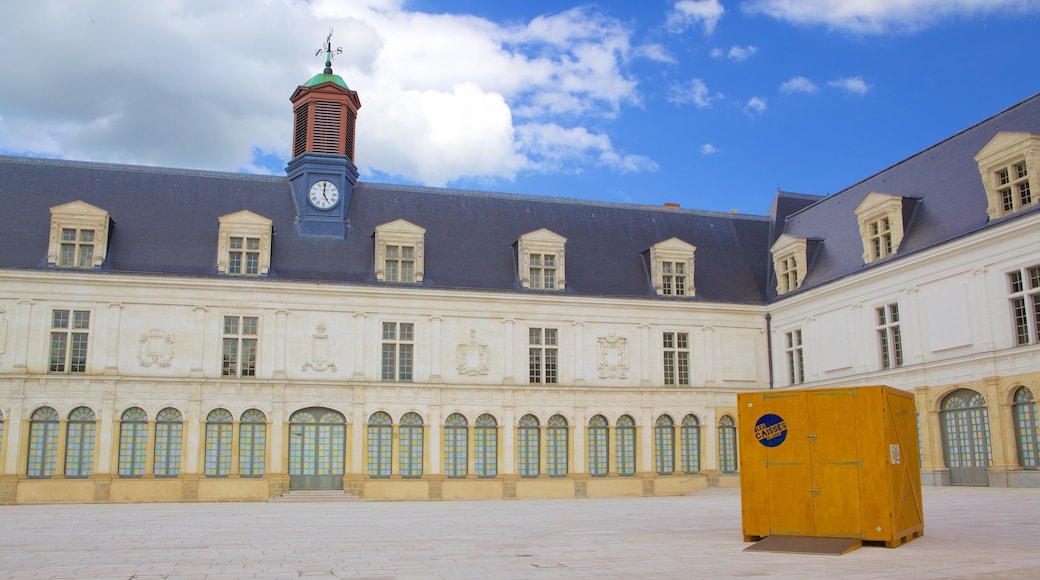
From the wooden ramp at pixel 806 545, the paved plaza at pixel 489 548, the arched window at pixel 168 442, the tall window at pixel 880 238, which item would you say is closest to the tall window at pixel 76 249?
the arched window at pixel 168 442

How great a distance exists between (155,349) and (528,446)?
47.0 ft

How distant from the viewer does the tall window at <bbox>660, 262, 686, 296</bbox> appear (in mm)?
40250

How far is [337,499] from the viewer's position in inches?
1328

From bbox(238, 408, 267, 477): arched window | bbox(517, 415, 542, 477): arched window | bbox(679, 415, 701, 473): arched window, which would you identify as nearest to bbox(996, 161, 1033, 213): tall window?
bbox(679, 415, 701, 473): arched window

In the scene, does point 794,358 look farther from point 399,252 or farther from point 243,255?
point 243,255

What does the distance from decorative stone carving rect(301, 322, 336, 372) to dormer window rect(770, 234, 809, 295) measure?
61.3 ft

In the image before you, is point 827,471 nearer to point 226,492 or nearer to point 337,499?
point 337,499

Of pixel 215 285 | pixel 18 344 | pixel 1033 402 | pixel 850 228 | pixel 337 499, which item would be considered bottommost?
pixel 337 499

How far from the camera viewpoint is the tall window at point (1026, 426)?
27.7 metres

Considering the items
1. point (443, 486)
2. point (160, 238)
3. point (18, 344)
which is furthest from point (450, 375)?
point (18, 344)

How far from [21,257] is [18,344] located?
125 inches

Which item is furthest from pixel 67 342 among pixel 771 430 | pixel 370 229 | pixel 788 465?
pixel 788 465

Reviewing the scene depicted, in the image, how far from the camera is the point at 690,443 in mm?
39094

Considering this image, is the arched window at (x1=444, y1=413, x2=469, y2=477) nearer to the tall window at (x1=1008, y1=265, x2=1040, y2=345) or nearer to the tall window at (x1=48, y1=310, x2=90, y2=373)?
the tall window at (x1=48, y1=310, x2=90, y2=373)
